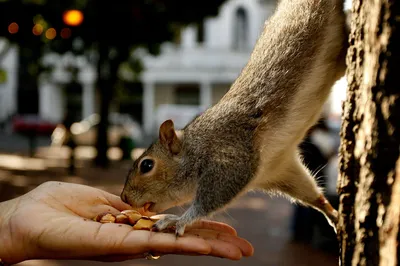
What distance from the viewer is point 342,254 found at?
209 cm

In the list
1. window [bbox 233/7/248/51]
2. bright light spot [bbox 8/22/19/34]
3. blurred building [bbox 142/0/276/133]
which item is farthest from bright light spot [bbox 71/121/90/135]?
bright light spot [bbox 8/22/19/34]

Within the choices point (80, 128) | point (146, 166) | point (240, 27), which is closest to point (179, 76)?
point (240, 27)

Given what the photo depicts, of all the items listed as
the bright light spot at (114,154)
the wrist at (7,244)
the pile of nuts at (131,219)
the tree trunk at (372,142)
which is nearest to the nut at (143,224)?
Answer: the pile of nuts at (131,219)

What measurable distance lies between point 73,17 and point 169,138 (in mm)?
7953

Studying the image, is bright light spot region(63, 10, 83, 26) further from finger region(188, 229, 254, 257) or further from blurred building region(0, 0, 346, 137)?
blurred building region(0, 0, 346, 137)

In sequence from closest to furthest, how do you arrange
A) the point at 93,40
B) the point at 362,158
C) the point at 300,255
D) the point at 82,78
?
the point at 362,158 → the point at 300,255 → the point at 93,40 → the point at 82,78

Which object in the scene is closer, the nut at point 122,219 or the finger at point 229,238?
the finger at point 229,238

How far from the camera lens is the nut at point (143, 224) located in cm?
259

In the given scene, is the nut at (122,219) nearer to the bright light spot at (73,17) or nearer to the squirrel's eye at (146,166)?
the squirrel's eye at (146,166)

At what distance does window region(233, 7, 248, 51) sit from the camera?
119ft

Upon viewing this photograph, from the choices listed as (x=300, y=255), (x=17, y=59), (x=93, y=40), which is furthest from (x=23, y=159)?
(x=17, y=59)

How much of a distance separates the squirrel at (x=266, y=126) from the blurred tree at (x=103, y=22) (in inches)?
303

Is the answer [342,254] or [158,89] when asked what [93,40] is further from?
[158,89]

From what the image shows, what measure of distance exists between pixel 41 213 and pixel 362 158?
63.8 inches
